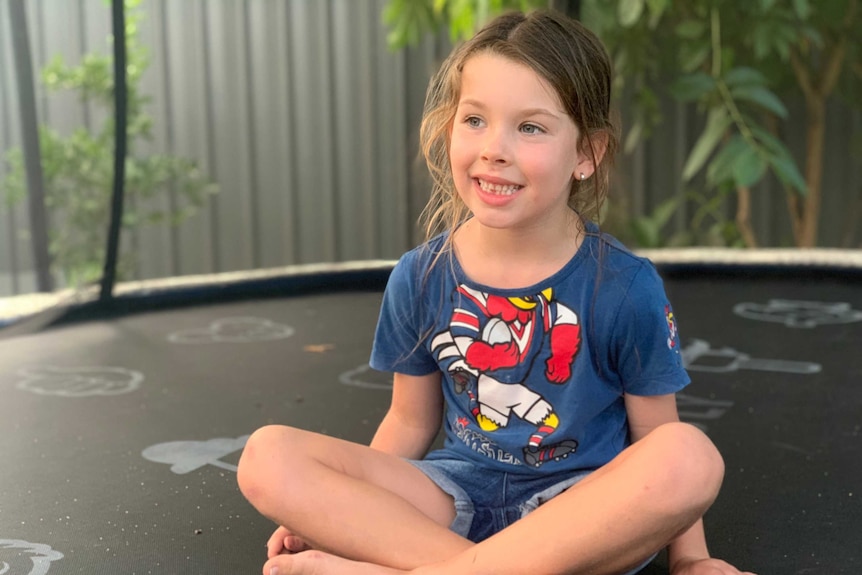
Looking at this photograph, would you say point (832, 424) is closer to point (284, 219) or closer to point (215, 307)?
point (215, 307)

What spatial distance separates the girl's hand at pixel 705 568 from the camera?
2.47ft

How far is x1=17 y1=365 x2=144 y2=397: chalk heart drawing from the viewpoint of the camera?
1.46 meters

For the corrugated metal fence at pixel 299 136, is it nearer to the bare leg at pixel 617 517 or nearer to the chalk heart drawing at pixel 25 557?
the chalk heart drawing at pixel 25 557

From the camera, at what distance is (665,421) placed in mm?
821

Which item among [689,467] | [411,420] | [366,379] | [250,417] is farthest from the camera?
[366,379]

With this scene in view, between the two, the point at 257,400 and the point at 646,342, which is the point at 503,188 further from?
the point at 257,400

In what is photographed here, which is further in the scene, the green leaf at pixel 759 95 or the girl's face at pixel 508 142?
the green leaf at pixel 759 95

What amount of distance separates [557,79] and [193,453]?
64 centimetres

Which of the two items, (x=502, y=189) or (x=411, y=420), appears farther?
(x=411, y=420)

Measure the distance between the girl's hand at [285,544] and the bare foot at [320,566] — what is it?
58 mm

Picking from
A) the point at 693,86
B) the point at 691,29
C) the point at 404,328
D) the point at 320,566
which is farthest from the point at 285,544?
the point at 691,29

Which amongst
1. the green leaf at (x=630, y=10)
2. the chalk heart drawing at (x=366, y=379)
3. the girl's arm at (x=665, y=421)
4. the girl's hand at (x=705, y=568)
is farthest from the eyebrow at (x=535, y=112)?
the green leaf at (x=630, y=10)

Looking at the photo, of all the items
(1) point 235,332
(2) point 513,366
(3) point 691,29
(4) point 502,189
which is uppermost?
(3) point 691,29

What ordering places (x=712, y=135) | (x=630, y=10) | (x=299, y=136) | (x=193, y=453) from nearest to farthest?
(x=193, y=453), (x=630, y=10), (x=712, y=135), (x=299, y=136)
